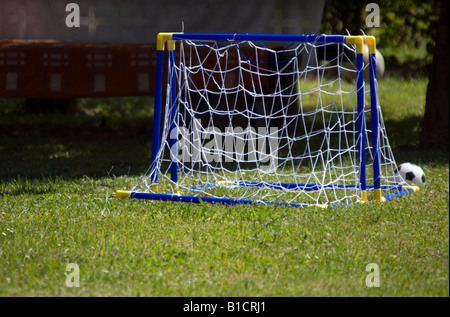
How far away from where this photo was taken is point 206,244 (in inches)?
186

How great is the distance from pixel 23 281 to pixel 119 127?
7957 millimetres

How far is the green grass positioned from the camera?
3908mm

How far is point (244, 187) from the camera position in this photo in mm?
6664

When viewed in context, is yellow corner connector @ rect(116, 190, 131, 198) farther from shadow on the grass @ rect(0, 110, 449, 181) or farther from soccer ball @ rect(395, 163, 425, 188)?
soccer ball @ rect(395, 163, 425, 188)

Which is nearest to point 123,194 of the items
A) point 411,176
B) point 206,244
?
point 206,244

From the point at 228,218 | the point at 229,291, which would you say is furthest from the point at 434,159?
the point at 229,291

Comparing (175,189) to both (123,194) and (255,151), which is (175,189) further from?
(255,151)

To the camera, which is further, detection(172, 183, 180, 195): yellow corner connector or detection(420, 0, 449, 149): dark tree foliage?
detection(420, 0, 449, 149): dark tree foliage

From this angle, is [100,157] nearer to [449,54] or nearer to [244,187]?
[244,187]

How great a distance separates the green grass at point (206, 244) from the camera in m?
3.91
